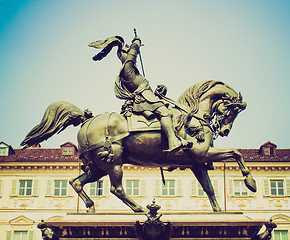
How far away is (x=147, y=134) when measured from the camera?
43.5ft

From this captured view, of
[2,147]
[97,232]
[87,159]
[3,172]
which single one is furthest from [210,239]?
[2,147]

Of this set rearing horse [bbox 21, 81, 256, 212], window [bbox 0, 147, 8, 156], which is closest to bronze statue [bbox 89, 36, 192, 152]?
rearing horse [bbox 21, 81, 256, 212]

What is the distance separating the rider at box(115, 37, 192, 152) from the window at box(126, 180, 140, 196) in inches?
1181

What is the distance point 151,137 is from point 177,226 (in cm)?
226

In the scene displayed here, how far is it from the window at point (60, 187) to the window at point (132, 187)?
508cm

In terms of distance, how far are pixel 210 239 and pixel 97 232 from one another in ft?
8.33

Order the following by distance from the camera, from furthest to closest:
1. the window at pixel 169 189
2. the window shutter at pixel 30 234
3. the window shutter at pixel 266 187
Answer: the window at pixel 169 189, the window shutter at pixel 266 187, the window shutter at pixel 30 234

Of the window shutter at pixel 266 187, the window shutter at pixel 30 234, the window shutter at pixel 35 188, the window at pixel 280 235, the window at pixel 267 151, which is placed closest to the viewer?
the window at pixel 280 235

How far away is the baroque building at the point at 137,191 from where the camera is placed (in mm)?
43656

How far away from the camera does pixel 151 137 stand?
43.4 ft

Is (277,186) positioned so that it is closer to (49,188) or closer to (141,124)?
(49,188)

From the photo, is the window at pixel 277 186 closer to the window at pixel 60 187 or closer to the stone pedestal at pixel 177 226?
the window at pixel 60 187

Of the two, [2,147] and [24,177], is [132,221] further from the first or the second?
[2,147]

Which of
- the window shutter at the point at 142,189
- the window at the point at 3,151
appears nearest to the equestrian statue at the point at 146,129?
the window shutter at the point at 142,189
